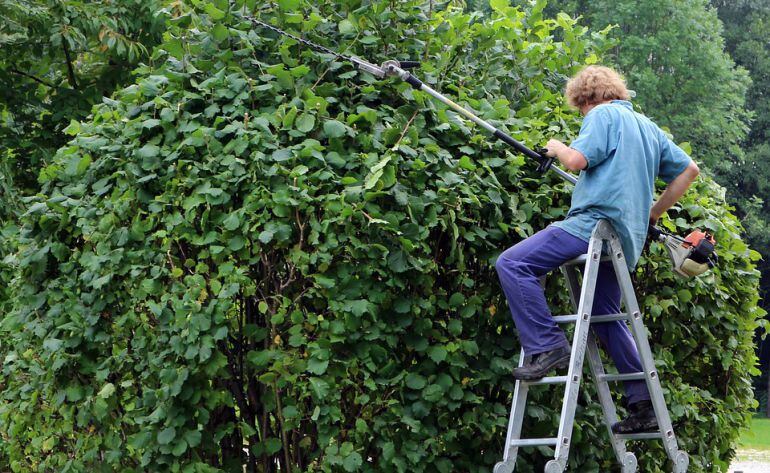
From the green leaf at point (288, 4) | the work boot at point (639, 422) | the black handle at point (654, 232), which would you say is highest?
the green leaf at point (288, 4)

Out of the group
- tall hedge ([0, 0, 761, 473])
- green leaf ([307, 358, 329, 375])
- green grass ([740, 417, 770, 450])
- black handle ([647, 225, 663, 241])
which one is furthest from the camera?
green grass ([740, 417, 770, 450])

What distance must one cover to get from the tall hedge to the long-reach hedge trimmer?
0.07m

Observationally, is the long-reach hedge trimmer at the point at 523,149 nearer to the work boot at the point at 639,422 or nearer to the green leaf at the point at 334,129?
the green leaf at the point at 334,129

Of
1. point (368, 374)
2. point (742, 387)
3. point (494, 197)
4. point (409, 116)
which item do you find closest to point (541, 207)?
point (494, 197)

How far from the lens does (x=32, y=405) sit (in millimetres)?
5516

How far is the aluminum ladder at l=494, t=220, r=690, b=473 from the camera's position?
478 centimetres

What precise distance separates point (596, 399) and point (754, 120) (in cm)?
Result: 3244

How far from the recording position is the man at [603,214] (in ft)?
15.9

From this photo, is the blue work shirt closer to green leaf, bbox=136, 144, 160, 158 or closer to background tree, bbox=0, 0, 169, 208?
green leaf, bbox=136, 144, 160, 158

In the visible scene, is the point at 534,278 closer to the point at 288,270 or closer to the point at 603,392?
the point at 603,392

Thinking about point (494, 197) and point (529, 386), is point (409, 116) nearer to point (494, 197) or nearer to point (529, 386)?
point (494, 197)

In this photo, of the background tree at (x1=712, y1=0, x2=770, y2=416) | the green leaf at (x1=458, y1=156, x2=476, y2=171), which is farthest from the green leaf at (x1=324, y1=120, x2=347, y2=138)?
the background tree at (x1=712, y1=0, x2=770, y2=416)

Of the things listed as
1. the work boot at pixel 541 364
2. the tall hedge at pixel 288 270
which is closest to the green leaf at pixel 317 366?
the tall hedge at pixel 288 270

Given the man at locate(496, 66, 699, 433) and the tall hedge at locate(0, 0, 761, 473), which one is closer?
the tall hedge at locate(0, 0, 761, 473)
